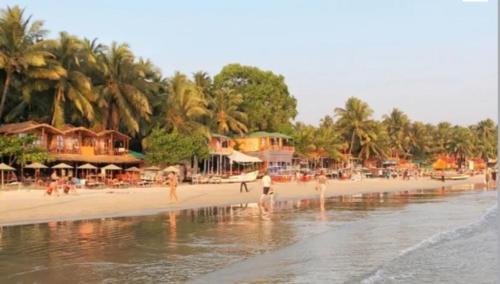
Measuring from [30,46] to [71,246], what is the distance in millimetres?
32695

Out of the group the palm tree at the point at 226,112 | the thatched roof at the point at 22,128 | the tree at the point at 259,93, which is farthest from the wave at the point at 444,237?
the tree at the point at 259,93

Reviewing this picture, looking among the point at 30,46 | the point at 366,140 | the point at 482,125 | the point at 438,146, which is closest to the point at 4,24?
the point at 30,46

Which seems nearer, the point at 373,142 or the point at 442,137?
the point at 373,142

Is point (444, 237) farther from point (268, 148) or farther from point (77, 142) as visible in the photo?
point (268, 148)

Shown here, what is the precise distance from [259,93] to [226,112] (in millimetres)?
8321

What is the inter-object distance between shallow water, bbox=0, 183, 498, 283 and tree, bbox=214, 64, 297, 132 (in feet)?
168

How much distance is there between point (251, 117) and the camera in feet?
229

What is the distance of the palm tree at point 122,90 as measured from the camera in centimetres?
4775

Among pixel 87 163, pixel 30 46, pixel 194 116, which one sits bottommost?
pixel 87 163

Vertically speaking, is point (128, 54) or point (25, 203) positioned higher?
point (128, 54)

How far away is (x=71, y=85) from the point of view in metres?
44.6

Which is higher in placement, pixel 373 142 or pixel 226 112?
pixel 226 112

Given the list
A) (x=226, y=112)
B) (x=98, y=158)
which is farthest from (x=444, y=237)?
(x=226, y=112)

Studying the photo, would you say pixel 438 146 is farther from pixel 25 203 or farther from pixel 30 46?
pixel 25 203
